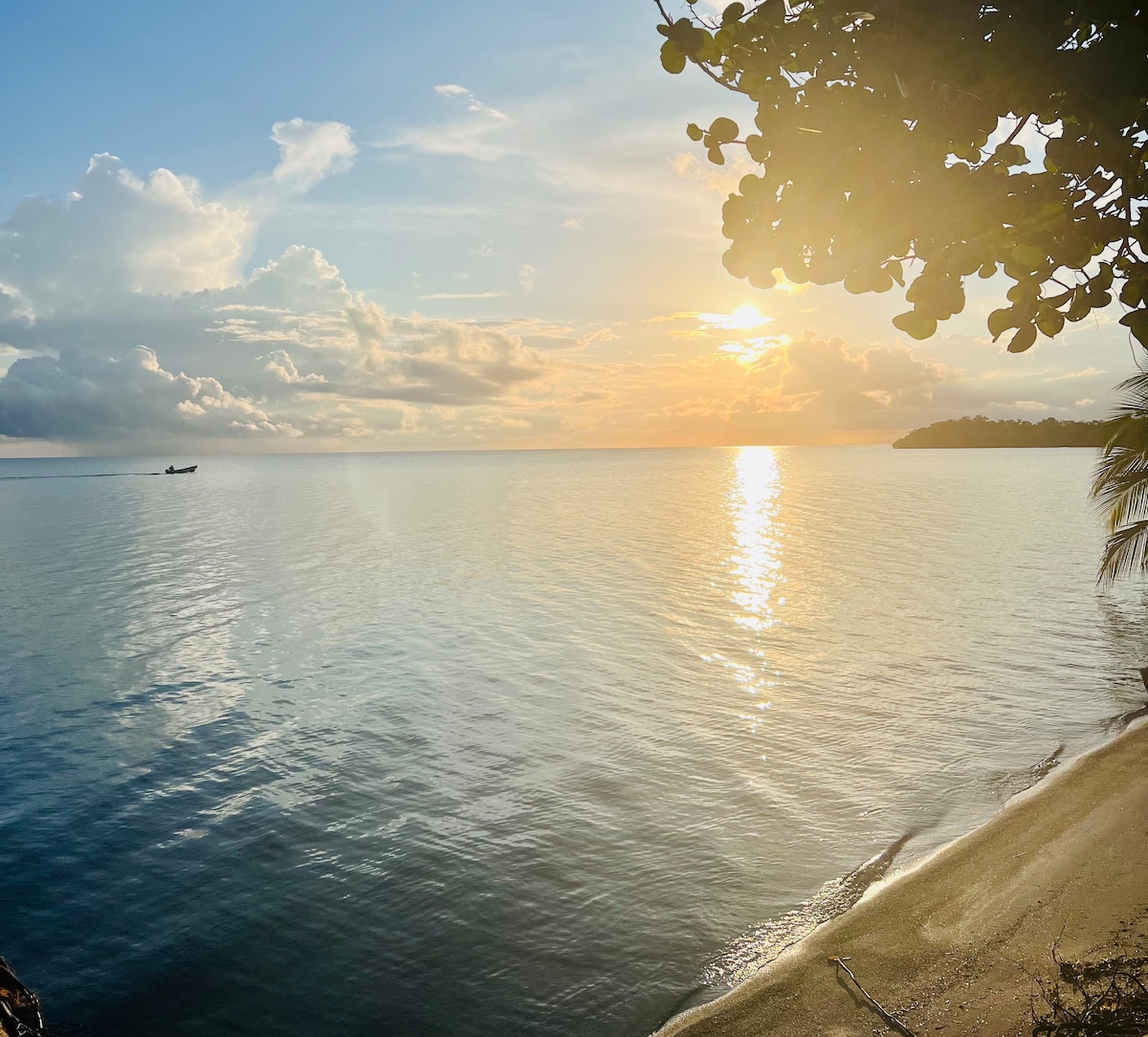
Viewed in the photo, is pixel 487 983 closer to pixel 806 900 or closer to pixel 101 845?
pixel 806 900

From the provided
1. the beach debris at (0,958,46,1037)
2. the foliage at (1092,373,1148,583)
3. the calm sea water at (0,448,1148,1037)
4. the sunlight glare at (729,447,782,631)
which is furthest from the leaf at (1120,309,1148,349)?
the sunlight glare at (729,447,782,631)

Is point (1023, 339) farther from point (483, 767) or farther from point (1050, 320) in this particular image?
point (483, 767)

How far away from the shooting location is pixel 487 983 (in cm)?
993

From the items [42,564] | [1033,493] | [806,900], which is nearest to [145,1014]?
[806,900]

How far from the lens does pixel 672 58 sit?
484cm

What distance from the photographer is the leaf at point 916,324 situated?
184 inches

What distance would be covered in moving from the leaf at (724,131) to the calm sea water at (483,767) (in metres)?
9.33

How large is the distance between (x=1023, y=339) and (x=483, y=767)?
14605 mm

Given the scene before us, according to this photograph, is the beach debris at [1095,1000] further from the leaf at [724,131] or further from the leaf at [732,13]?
the leaf at [732,13]

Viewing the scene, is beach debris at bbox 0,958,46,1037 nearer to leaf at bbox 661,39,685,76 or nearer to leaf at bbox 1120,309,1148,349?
leaf at bbox 661,39,685,76

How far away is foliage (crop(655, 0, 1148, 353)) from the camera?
13.9 ft

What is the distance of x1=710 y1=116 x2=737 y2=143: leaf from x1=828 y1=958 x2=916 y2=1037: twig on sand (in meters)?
8.68

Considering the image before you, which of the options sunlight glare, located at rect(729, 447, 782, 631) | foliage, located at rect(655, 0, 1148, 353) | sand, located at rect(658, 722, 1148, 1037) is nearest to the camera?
foliage, located at rect(655, 0, 1148, 353)

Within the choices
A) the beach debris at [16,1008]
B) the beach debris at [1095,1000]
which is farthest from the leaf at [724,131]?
the beach debris at [16,1008]
